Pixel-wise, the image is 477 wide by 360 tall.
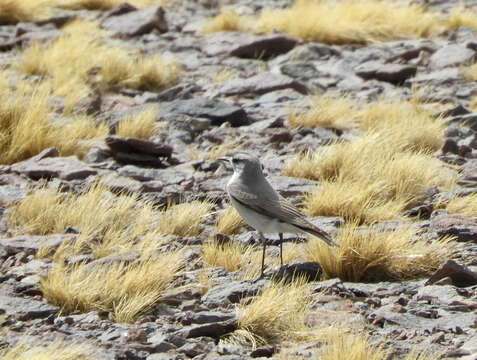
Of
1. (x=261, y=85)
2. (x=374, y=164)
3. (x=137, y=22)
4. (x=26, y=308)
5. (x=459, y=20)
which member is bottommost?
(x=459, y=20)

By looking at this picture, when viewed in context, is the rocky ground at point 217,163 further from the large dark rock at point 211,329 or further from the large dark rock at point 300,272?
the large dark rock at point 300,272

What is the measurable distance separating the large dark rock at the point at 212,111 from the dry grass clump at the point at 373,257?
193 inches

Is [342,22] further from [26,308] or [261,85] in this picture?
[26,308]

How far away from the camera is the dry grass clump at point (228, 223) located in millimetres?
9102

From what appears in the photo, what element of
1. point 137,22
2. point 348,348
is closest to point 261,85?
point 137,22

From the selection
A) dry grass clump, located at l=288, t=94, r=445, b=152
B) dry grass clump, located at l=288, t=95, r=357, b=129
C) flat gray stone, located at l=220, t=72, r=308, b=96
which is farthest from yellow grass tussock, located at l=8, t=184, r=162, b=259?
flat gray stone, located at l=220, t=72, r=308, b=96

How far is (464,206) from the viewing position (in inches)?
369

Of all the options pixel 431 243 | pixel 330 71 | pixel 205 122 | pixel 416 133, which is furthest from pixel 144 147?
pixel 330 71

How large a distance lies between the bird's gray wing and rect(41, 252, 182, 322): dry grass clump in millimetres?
865

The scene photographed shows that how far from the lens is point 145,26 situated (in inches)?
694

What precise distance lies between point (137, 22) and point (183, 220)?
924 cm

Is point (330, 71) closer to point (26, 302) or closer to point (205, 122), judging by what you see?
point (205, 122)

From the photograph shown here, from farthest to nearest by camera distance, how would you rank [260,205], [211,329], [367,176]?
[367,176] → [260,205] → [211,329]

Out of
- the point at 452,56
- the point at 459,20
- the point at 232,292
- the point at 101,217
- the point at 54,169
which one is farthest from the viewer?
the point at 459,20
